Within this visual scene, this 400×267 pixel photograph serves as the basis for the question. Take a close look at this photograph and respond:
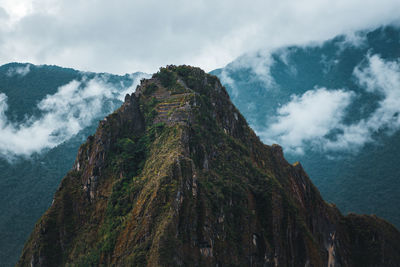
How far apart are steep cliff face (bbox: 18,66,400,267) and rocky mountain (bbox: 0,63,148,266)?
7014cm

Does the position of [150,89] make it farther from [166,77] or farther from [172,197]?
[172,197]

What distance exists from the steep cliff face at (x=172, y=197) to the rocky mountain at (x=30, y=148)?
70137 millimetres

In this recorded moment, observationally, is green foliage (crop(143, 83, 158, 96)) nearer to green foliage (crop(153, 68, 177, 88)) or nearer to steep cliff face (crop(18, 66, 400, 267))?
steep cliff face (crop(18, 66, 400, 267))

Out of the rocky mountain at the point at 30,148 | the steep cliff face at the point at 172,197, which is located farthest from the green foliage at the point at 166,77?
the rocky mountain at the point at 30,148

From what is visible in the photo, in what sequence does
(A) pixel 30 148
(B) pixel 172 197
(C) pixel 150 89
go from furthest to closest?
(A) pixel 30 148, (C) pixel 150 89, (B) pixel 172 197

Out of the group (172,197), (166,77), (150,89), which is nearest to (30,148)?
(166,77)

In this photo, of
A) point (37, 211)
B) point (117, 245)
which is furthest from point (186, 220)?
point (37, 211)

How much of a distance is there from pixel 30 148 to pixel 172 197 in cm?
14674

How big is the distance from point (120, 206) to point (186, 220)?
1061 cm

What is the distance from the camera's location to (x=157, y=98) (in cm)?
6425

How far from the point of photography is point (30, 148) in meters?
163

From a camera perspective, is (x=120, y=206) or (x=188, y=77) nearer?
(x=120, y=206)

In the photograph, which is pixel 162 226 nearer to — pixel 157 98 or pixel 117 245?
pixel 117 245

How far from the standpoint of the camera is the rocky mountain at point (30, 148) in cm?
12144
